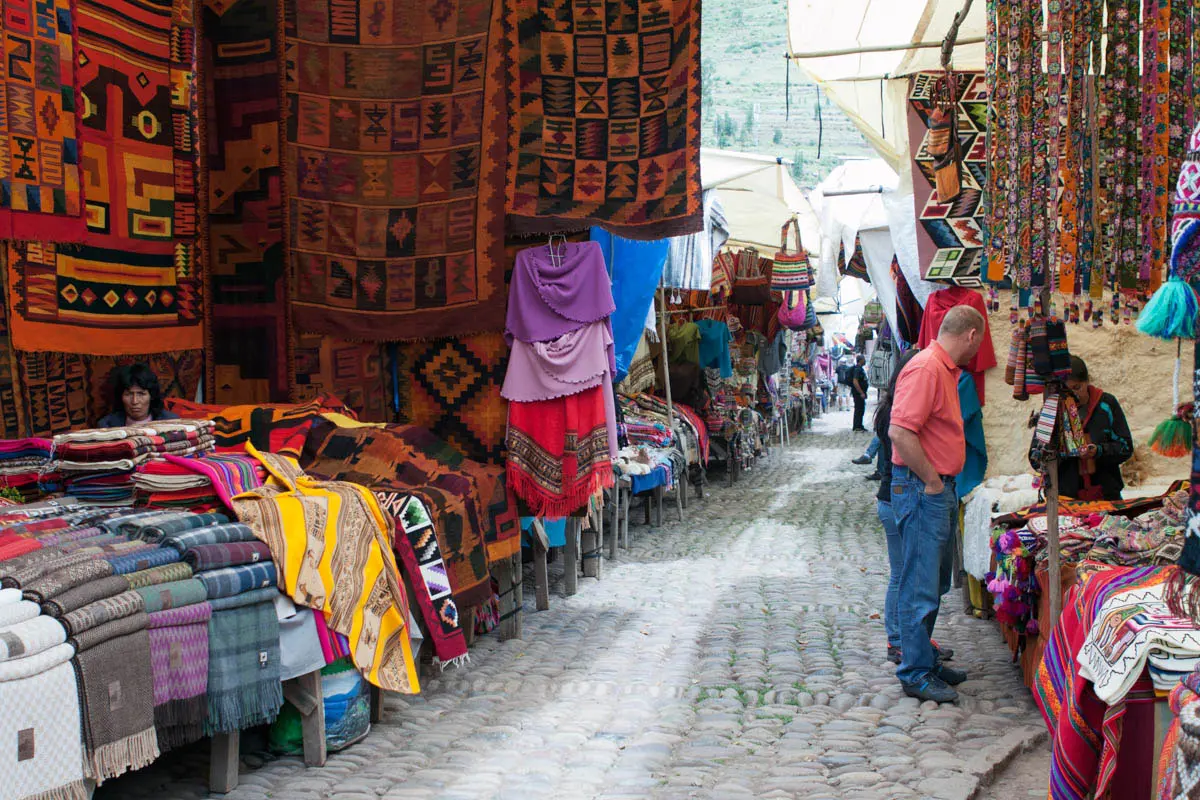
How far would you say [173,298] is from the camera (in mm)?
6680

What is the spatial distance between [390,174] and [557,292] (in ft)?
4.47

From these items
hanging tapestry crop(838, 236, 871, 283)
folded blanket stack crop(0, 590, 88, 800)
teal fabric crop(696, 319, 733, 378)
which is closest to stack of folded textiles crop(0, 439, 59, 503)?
folded blanket stack crop(0, 590, 88, 800)

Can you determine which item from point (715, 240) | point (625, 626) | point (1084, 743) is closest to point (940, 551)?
point (1084, 743)

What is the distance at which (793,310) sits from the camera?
59.3ft

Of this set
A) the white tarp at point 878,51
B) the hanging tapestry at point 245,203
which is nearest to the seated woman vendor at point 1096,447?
the white tarp at point 878,51

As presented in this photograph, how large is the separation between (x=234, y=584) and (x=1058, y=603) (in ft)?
10.7

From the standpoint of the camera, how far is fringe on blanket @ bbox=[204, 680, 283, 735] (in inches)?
156

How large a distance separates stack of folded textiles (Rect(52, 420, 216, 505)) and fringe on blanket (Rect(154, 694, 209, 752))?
1375 millimetres

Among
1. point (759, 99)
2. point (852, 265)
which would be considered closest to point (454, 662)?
point (852, 265)

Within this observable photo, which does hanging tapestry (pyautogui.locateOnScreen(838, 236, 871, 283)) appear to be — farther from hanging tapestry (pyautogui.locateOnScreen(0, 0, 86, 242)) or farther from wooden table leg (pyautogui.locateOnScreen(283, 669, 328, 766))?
wooden table leg (pyautogui.locateOnScreen(283, 669, 328, 766))

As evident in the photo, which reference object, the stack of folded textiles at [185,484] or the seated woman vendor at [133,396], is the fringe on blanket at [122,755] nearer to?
the stack of folded textiles at [185,484]

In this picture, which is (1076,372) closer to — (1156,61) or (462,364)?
(1156,61)

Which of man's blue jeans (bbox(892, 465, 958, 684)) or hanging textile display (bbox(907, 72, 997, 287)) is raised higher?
hanging textile display (bbox(907, 72, 997, 287))

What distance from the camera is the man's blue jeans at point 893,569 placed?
558 centimetres
